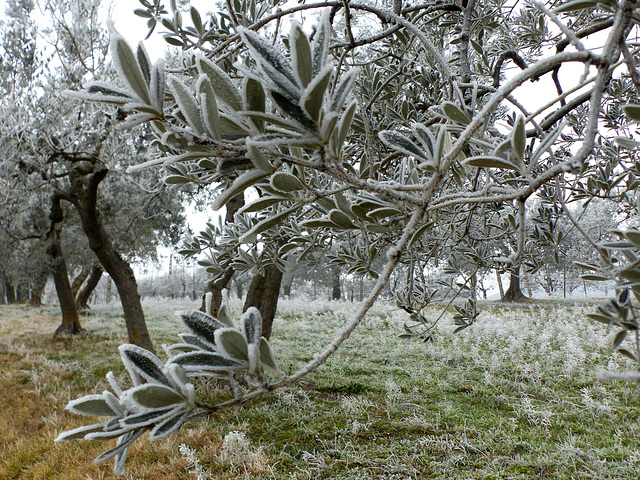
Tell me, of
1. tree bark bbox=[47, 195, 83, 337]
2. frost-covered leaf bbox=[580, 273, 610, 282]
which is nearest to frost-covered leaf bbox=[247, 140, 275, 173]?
frost-covered leaf bbox=[580, 273, 610, 282]

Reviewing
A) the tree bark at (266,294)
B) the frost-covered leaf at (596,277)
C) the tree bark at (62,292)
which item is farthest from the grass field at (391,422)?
the frost-covered leaf at (596,277)

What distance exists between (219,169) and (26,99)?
9.08 meters

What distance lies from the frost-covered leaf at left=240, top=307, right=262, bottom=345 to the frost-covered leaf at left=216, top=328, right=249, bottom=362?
0.02 m

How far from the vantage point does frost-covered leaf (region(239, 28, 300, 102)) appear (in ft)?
1.60

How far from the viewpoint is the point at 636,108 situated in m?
0.73

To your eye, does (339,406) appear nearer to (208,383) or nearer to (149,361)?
(208,383)

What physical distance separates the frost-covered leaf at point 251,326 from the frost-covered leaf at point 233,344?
23 millimetres

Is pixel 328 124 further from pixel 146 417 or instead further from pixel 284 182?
pixel 146 417

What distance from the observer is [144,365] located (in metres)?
0.62

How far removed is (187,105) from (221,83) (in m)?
0.05

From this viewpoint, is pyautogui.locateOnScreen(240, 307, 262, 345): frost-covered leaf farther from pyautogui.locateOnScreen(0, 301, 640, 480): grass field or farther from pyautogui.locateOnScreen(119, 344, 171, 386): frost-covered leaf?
pyautogui.locateOnScreen(0, 301, 640, 480): grass field

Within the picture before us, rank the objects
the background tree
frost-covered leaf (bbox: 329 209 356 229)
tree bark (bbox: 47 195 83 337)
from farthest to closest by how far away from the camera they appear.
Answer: tree bark (bbox: 47 195 83 337), the background tree, frost-covered leaf (bbox: 329 209 356 229)

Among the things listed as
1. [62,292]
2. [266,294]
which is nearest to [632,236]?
[266,294]

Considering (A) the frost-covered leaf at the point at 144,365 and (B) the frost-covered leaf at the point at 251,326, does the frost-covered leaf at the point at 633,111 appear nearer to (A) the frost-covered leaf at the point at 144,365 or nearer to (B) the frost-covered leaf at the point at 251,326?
(B) the frost-covered leaf at the point at 251,326
